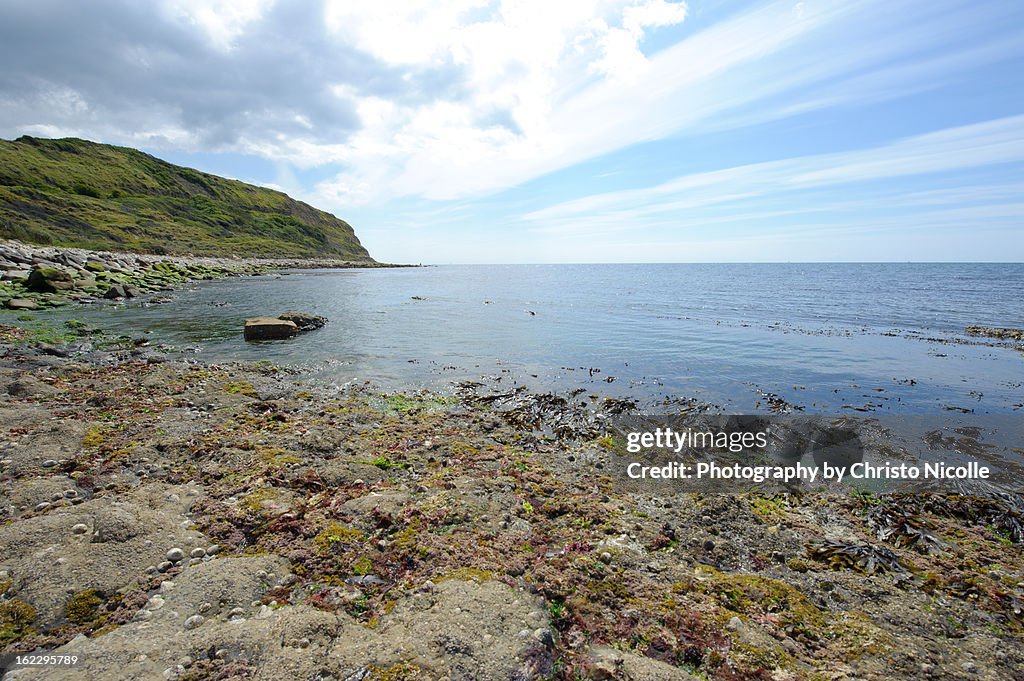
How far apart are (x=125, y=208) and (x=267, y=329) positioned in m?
148

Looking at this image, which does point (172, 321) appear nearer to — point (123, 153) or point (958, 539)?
point (958, 539)

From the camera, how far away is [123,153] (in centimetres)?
17838

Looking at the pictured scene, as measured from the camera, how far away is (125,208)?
128m

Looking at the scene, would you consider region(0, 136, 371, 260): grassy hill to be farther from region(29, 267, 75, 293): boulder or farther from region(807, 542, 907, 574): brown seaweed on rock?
region(807, 542, 907, 574): brown seaweed on rock

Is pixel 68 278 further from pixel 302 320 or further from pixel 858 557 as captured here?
pixel 858 557

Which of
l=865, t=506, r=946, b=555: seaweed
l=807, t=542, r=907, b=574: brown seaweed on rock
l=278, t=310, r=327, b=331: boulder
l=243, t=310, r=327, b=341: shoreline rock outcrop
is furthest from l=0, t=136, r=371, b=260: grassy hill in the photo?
l=865, t=506, r=946, b=555: seaweed

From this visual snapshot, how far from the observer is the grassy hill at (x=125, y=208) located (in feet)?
308

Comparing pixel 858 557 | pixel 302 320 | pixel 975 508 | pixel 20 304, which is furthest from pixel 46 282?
pixel 975 508

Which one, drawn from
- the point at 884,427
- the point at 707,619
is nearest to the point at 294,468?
the point at 707,619

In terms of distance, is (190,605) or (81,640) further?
(190,605)

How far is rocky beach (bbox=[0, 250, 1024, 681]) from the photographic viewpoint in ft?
15.6

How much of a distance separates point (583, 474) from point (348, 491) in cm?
524

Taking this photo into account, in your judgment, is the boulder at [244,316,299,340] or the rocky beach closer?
the rocky beach

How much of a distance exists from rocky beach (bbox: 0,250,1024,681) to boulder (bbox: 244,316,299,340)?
1363 centimetres
